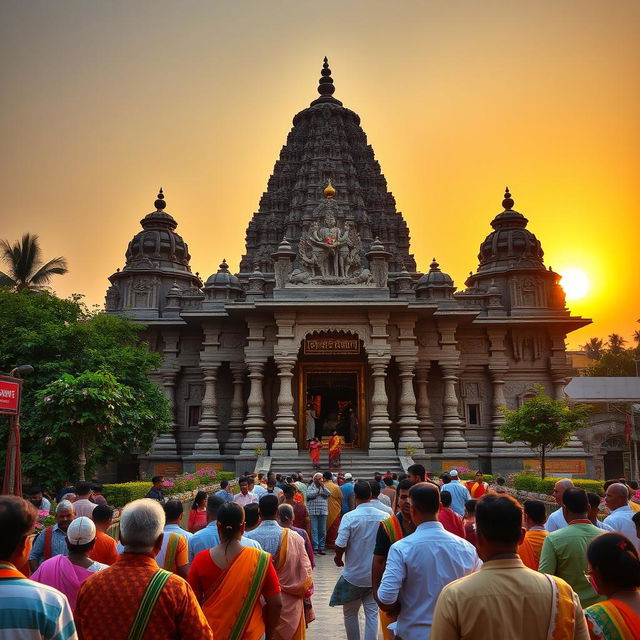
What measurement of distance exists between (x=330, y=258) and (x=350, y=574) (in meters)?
20.8

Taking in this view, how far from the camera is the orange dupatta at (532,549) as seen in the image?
5.79 m

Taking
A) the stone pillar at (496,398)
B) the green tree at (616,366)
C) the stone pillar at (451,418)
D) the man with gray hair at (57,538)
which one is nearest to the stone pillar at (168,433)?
the stone pillar at (451,418)

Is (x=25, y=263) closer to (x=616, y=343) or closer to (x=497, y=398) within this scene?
(x=497, y=398)

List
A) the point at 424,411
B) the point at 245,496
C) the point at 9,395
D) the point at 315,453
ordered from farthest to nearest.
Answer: the point at 424,411 → the point at 315,453 → the point at 9,395 → the point at 245,496

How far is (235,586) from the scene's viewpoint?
444cm

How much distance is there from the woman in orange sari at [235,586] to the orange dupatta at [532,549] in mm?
2612

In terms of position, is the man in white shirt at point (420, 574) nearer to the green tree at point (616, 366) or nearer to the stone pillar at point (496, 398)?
the stone pillar at point (496, 398)

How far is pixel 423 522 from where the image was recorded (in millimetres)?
4645

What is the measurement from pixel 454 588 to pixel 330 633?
6.05m

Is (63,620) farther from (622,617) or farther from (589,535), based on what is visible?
(589,535)

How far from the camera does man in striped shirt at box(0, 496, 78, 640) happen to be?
272 cm

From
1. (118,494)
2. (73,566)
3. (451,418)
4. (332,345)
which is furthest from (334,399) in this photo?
(73,566)

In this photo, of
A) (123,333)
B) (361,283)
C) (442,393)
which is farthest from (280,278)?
(442,393)

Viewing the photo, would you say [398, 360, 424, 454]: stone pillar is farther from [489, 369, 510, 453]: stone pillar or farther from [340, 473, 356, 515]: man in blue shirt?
[340, 473, 356, 515]: man in blue shirt
